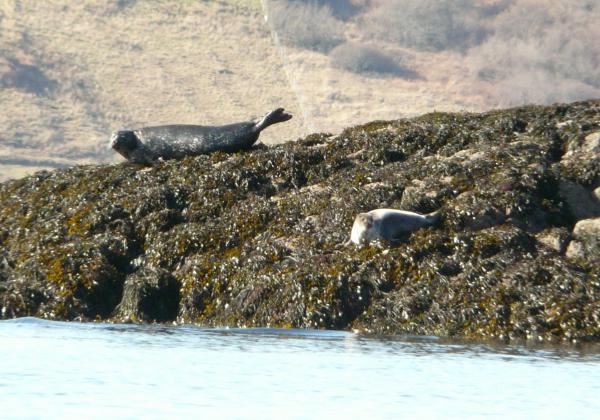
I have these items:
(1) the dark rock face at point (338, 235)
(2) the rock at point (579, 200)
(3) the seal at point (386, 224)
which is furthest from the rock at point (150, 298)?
(2) the rock at point (579, 200)

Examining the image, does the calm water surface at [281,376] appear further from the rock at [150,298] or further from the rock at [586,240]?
the rock at [586,240]

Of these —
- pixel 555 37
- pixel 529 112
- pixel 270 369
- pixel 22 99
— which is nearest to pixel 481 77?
pixel 555 37

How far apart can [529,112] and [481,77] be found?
82.7 m

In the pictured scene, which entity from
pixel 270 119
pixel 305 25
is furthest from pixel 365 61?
pixel 270 119

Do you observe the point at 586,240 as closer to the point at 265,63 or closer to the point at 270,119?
the point at 270,119

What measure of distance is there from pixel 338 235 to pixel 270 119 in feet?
12.6

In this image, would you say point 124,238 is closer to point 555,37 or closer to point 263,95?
point 263,95

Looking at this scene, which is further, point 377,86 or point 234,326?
point 377,86

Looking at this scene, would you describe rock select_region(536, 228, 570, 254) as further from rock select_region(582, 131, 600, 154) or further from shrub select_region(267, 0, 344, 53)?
shrub select_region(267, 0, 344, 53)

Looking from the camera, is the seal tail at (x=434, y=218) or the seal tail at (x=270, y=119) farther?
the seal tail at (x=270, y=119)

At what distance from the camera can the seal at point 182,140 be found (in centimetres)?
1568

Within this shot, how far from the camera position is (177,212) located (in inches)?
554

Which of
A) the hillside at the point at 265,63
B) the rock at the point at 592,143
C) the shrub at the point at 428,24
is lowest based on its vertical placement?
→ the rock at the point at 592,143

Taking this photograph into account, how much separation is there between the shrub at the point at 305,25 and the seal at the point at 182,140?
81.5m
